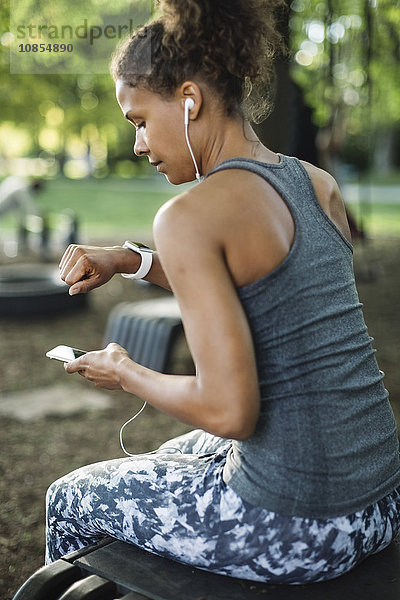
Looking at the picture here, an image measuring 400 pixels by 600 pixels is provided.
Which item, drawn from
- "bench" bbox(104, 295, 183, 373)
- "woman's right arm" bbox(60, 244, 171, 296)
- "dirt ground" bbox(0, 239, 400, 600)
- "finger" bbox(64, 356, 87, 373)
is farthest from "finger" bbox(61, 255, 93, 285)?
"bench" bbox(104, 295, 183, 373)

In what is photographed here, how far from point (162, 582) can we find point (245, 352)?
61 cm

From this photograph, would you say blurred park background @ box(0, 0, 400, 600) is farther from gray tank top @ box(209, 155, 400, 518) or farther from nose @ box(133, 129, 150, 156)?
gray tank top @ box(209, 155, 400, 518)

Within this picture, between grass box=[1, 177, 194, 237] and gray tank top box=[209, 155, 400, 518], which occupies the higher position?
gray tank top box=[209, 155, 400, 518]

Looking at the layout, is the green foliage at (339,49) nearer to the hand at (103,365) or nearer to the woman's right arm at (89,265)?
the woman's right arm at (89,265)

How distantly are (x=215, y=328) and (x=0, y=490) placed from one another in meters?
2.62

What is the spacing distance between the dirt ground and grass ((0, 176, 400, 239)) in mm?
5420

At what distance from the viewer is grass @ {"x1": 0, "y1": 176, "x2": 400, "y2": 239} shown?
16.3 meters

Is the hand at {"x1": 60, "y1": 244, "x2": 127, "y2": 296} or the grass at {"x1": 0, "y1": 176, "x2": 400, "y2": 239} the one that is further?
the grass at {"x1": 0, "y1": 176, "x2": 400, "y2": 239}

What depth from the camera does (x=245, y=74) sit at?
1679mm

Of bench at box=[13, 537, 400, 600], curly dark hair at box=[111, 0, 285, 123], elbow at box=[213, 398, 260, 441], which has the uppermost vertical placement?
curly dark hair at box=[111, 0, 285, 123]

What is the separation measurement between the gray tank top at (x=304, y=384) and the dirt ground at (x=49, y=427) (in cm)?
159

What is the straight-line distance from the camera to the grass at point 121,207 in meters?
16.3

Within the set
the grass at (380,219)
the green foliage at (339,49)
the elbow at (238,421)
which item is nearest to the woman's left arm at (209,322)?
the elbow at (238,421)

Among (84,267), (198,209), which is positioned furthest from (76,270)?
(198,209)
